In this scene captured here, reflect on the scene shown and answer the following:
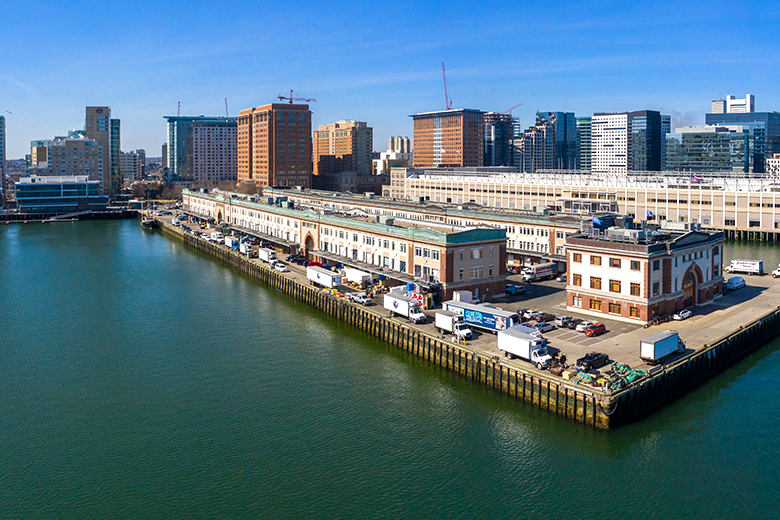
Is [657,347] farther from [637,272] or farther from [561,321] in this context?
[637,272]

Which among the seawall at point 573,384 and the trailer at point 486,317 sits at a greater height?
the trailer at point 486,317

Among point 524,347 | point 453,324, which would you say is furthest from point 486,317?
point 524,347

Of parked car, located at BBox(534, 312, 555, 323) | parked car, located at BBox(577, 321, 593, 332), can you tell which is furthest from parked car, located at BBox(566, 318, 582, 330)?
parked car, located at BBox(534, 312, 555, 323)

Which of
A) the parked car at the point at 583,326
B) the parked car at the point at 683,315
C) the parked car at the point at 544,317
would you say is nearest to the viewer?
the parked car at the point at 583,326

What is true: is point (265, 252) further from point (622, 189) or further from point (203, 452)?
point (622, 189)

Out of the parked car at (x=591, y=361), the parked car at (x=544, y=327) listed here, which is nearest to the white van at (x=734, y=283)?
the parked car at (x=544, y=327)

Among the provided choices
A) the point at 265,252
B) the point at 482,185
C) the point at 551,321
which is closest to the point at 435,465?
the point at 551,321

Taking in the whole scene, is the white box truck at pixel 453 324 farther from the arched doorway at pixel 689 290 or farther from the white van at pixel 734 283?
the white van at pixel 734 283

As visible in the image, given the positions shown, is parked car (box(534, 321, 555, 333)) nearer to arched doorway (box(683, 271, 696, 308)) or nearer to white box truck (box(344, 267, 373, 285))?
arched doorway (box(683, 271, 696, 308))
